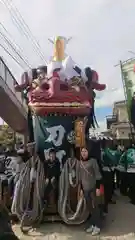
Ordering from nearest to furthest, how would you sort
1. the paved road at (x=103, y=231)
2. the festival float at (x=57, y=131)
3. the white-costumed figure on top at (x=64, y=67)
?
the paved road at (x=103, y=231) < the festival float at (x=57, y=131) < the white-costumed figure on top at (x=64, y=67)

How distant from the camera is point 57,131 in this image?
667 centimetres

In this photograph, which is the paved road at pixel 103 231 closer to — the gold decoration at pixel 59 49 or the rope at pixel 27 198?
the rope at pixel 27 198

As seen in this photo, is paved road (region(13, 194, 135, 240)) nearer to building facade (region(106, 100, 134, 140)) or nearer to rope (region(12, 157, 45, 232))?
rope (region(12, 157, 45, 232))

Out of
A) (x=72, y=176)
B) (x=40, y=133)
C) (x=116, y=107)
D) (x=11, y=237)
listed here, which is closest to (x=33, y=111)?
(x=40, y=133)

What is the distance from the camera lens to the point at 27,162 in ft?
21.0

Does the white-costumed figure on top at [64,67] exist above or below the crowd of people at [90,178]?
above

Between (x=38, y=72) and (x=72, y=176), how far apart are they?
7.85ft

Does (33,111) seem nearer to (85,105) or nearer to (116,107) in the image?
(85,105)

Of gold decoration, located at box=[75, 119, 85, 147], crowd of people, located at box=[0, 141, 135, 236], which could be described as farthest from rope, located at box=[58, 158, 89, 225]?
gold decoration, located at box=[75, 119, 85, 147]

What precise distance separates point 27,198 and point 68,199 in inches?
30.9

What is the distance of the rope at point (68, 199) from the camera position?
5.89 m

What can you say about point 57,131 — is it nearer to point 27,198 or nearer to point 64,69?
point 64,69

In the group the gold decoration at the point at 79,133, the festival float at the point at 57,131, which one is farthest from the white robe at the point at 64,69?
the gold decoration at the point at 79,133

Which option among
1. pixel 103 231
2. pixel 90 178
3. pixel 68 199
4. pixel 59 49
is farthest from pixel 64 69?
pixel 103 231
